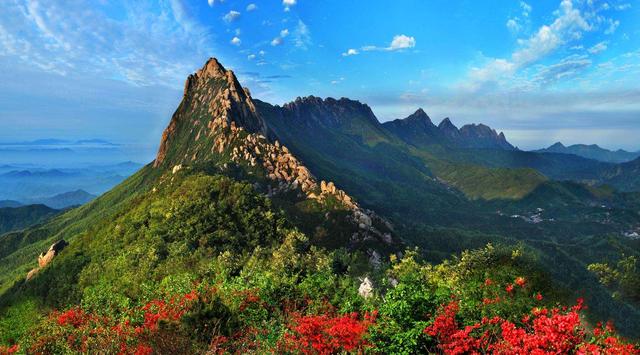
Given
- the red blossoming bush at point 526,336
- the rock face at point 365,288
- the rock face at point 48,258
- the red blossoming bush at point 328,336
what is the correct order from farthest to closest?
the rock face at point 48,258, the rock face at point 365,288, the red blossoming bush at point 328,336, the red blossoming bush at point 526,336

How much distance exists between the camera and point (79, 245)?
122 meters

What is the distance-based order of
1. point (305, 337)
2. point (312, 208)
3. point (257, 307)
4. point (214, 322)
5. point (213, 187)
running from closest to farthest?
point (305, 337) < point (214, 322) < point (257, 307) < point (213, 187) < point (312, 208)

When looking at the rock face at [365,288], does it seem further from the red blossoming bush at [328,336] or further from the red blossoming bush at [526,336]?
the red blossoming bush at [526,336]

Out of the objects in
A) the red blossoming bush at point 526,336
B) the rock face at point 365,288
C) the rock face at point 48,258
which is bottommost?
the rock face at point 48,258

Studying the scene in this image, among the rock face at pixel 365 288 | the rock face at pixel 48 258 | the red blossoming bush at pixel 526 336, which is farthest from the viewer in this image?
the rock face at pixel 48 258

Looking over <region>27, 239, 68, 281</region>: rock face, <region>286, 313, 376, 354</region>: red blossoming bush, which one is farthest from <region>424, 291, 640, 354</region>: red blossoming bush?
<region>27, 239, 68, 281</region>: rock face

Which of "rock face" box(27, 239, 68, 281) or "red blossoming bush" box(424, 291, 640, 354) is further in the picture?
"rock face" box(27, 239, 68, 281)

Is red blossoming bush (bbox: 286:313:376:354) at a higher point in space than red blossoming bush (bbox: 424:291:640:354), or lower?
lower

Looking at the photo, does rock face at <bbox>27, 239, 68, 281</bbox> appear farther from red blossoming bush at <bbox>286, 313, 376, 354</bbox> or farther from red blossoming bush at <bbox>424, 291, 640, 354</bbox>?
red blossoming bush at <bbox>424, 291, 640, 354</bbox>

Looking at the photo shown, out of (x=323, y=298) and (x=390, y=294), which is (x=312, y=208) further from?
(x=390, y=294)

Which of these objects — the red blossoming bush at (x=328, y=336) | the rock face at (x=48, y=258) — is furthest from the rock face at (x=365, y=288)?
the rock face at (x=48, y=258)

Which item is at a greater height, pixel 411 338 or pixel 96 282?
pixel 411 338

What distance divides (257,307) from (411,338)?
18.9 metres

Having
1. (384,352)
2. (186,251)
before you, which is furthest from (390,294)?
(186,251)
